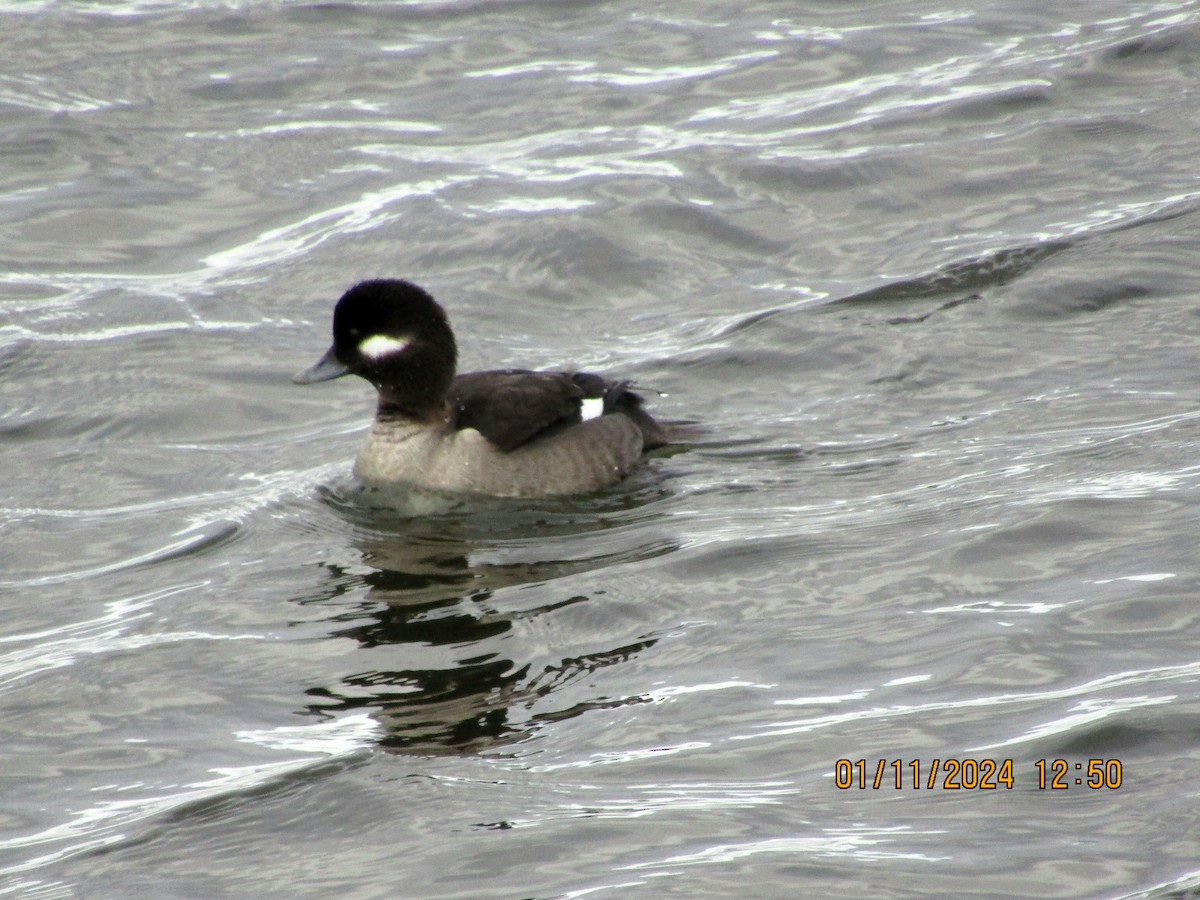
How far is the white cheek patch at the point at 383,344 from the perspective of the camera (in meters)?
9.05

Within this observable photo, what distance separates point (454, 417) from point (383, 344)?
53cm

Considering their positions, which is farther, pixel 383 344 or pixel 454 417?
pixel 454 417

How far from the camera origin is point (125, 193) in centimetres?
1331

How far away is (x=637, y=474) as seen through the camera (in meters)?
9.13

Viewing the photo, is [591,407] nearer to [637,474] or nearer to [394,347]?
[637,474]

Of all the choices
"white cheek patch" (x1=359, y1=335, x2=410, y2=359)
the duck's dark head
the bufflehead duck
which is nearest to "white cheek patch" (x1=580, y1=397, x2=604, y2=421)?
the bufflehead duck

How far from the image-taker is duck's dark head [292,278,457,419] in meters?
8.99

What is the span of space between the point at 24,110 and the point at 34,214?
201cm
